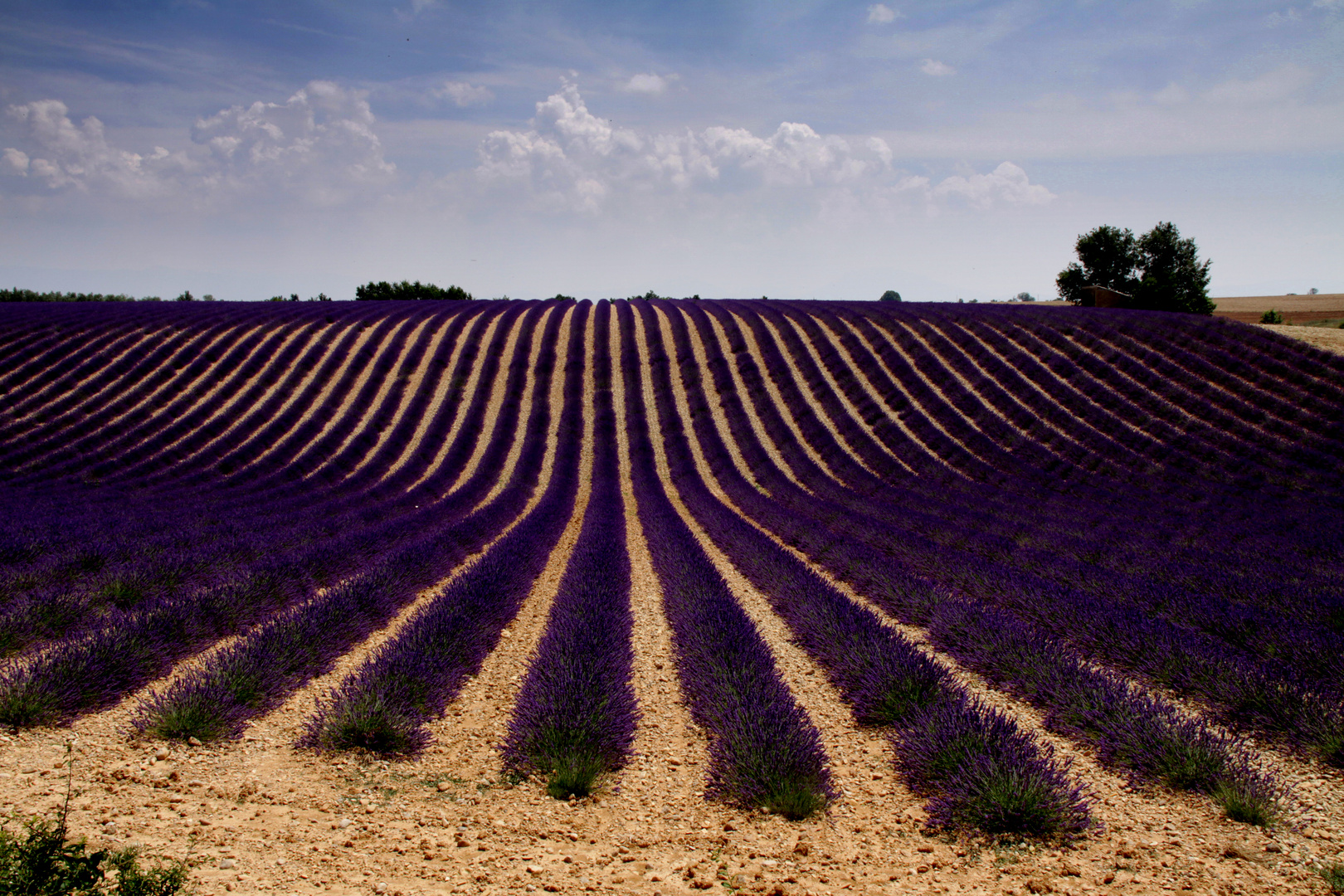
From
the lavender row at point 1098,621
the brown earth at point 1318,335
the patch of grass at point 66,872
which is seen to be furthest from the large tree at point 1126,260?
the patch of grass at point 66,872

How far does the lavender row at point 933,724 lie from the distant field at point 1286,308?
4019cm

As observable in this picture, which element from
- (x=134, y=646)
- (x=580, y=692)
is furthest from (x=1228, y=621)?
(x=134, y=646)

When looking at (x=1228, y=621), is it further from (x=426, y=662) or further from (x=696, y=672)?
(x=426, y=662)

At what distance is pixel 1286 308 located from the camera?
49.2 m

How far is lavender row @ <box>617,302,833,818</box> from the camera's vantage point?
11.6ft

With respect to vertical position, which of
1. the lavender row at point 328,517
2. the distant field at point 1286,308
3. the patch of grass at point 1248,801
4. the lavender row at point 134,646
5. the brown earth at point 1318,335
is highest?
the distant field at point 1286,308

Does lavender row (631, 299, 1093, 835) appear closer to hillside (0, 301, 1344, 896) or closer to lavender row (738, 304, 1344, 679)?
hillside (0, 301, 1344, 896)

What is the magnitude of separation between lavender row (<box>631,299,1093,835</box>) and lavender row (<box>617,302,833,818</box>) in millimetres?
556

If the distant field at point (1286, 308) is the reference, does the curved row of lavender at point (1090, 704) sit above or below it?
below

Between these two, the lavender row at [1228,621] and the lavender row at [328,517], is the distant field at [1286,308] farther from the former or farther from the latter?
the lavender row at [328,517]

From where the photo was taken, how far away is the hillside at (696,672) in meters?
3.13

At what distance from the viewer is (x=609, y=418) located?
24.6 m

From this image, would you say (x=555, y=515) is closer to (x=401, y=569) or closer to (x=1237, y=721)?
(x=401, y=569)

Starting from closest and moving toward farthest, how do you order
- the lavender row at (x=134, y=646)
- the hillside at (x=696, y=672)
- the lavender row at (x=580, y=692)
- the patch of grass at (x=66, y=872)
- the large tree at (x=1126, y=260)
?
1. the patch of grass at (x=66, y=872)
2. the hillside at (x=696, y=672)
3. the lavender row at (x=580, y=692)
4. the lavender row at (x=134, y=646)
5. the large tree at (x=1126, y=260)
